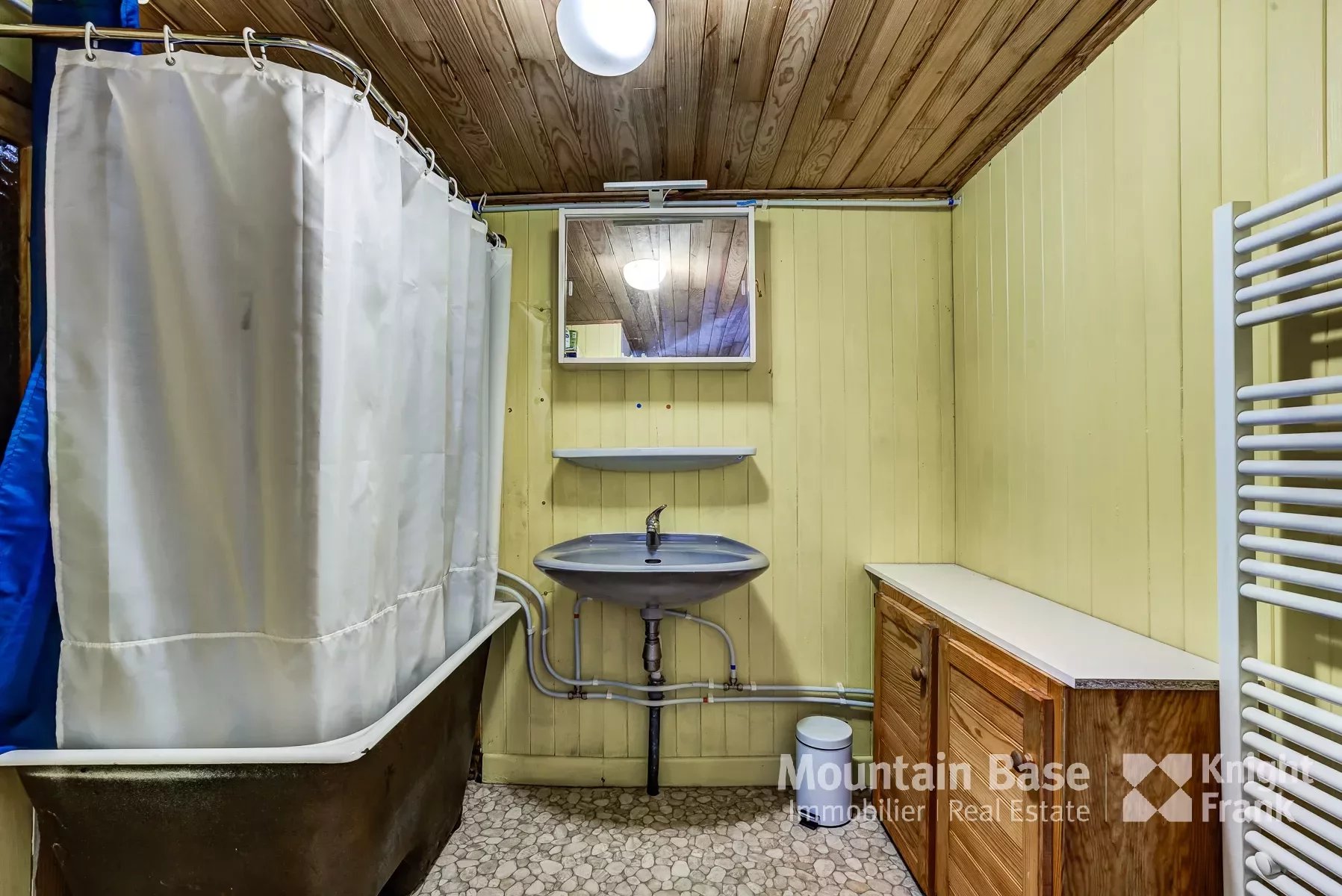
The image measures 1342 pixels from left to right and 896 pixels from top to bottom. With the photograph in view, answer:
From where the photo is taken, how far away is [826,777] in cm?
165

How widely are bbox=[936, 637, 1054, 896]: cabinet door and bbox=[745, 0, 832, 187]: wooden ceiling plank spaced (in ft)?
4.53

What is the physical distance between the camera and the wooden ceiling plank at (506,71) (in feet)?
3.69

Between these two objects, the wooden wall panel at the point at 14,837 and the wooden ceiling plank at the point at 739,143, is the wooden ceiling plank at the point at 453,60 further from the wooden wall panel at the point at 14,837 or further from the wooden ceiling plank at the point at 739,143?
the wooden wall panel at the point at 14,837

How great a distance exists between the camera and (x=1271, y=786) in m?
0.80

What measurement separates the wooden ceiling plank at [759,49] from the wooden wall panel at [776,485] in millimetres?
557

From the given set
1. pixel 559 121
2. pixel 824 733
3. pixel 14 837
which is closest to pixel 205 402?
pixel 14 837

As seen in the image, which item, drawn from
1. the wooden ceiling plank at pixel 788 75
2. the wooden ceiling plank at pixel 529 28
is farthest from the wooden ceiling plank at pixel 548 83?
the wooden ceiling plank at pixel 788 75

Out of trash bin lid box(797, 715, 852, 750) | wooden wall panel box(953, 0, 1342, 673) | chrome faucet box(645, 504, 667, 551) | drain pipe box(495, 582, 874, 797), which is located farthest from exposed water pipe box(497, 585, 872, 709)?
wooden wall panel box(953, 0, 1342, 673)

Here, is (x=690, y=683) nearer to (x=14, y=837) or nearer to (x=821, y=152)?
(x=14, y=837)

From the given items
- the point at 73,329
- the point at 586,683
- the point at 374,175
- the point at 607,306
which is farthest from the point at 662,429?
the point at 73,329

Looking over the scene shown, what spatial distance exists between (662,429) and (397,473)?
3.01 ft

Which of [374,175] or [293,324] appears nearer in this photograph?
[293,324]

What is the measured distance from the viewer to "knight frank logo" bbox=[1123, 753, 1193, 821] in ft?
2.87

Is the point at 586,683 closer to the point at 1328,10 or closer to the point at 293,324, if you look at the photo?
the point at 293,324
